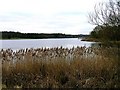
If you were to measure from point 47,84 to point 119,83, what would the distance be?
1785 millimetres

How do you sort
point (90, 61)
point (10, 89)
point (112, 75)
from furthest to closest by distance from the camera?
point (90, 61) → point (112, 75) → point (10, 89)

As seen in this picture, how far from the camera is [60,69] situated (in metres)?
9.27

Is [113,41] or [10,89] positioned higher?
[113,41]

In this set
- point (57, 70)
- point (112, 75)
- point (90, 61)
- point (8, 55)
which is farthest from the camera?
point (8, 55)

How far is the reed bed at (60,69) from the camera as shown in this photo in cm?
812

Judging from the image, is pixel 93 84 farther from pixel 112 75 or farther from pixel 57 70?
pixel 57 70

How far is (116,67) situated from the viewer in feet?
28.9


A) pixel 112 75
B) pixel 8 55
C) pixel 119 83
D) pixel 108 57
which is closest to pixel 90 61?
pixel 108 57

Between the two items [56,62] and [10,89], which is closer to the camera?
[10,89]

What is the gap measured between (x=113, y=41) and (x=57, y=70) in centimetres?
180

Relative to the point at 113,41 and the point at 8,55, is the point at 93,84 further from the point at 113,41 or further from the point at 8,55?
the point at 8,55

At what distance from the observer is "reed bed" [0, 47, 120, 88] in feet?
26.6

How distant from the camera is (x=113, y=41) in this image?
29.2ft

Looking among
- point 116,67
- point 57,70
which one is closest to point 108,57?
point 116,67
